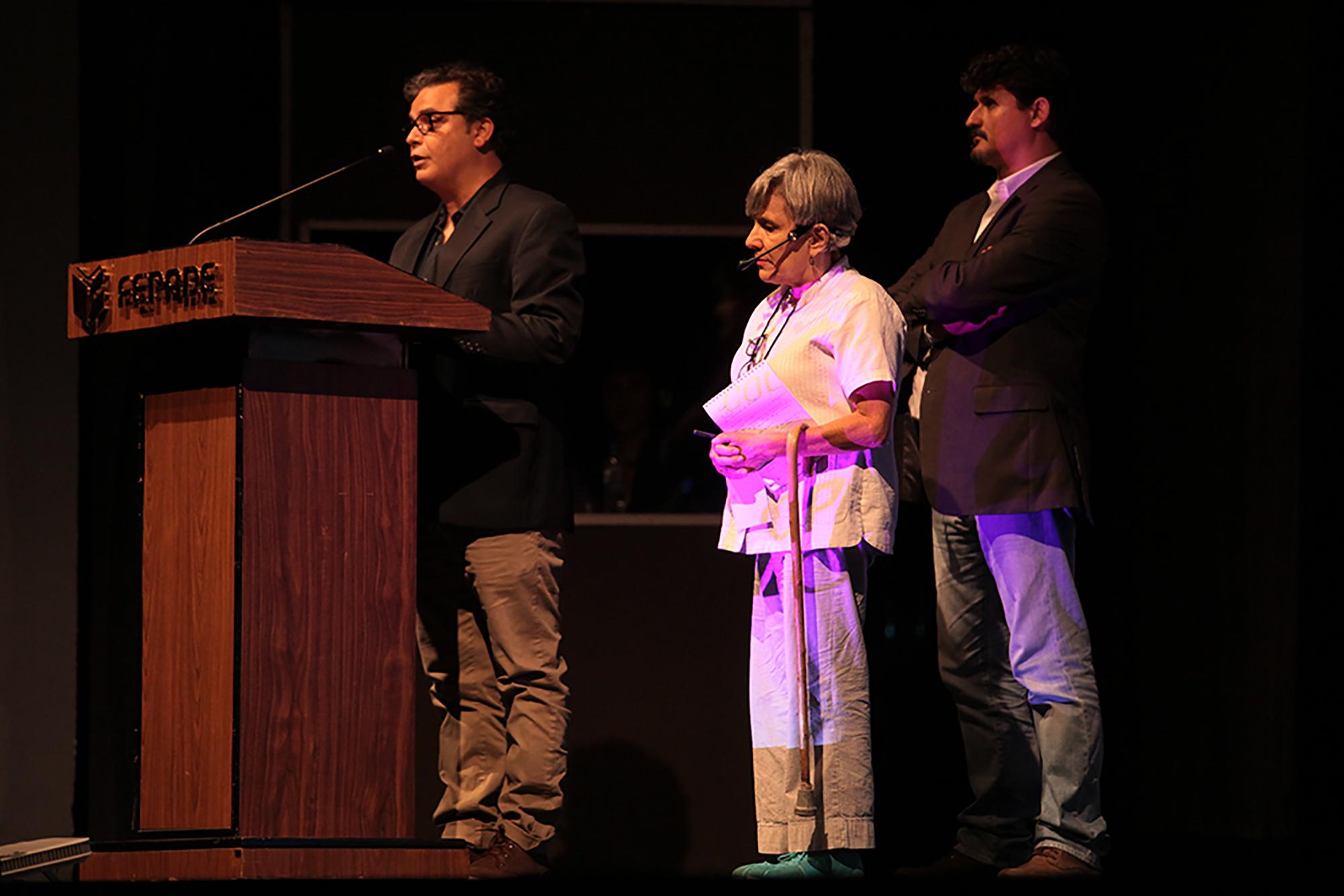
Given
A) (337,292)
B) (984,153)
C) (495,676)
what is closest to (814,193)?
(984,153)

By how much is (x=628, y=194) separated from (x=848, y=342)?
178 centimetres

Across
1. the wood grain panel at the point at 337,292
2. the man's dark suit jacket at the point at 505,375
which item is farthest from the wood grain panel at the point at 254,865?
the wood grain panel at the point at 337,292

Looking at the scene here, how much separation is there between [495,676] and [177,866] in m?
0.97

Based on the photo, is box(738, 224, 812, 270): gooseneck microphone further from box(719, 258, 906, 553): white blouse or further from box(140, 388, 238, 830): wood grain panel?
box(140, 388, 238, 830): wood grain panel

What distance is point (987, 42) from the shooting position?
4402 millimetres

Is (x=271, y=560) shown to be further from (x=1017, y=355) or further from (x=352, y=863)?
(x=1017, y=355)

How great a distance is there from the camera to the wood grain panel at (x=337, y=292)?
2709 mm

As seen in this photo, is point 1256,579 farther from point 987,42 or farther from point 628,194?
point 628,194

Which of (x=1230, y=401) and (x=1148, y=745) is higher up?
(x=1230, y=401)

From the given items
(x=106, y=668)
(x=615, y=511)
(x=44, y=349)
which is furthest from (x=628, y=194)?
(x=106, y=668)

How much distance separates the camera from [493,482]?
3381 mm

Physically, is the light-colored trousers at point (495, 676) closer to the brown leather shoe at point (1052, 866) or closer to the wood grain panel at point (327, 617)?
the wood grain panel at point (327, 617)

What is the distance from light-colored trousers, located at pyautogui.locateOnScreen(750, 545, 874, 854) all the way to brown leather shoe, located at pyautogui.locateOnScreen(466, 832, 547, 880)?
1.51 ft

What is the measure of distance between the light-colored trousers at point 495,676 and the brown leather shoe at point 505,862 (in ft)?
0.07
